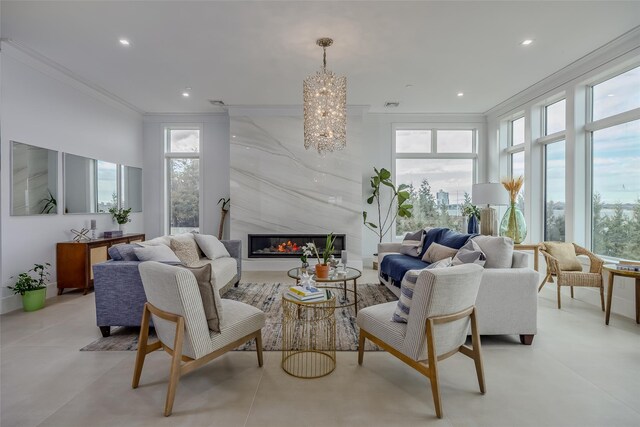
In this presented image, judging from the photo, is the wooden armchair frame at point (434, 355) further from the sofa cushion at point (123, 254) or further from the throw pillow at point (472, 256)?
the sofa cushion at point (123, 254)

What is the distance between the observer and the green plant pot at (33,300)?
375 centimetres

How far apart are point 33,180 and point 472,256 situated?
17.1 ft

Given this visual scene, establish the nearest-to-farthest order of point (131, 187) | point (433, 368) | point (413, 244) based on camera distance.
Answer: point (433, 368) < point (413, 244) < point (131, 187)

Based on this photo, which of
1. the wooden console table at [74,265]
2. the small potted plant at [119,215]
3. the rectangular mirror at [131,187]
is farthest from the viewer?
the rectangular mirror at [131,187]

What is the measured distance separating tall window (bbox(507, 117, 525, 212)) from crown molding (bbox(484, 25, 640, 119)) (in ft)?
1.28

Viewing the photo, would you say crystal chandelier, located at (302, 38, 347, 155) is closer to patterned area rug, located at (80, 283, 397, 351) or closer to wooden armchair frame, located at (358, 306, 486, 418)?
patterned area rug, located at (80, 283, 397, 351)

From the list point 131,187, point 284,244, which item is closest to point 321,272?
point 284,244

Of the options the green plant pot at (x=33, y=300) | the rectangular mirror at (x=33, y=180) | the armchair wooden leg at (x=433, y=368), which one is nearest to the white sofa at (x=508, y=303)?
→ the armchair wooden leg at (x=433, y=368)

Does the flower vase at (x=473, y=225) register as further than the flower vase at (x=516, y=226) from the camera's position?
Yes

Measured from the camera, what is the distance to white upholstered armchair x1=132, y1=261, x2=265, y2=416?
193 cm

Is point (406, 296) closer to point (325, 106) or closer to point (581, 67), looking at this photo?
point (325, 106)

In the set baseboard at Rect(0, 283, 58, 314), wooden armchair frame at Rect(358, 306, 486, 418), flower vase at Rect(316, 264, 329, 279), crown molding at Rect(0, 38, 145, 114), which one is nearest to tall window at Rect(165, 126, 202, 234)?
crown molding at Rect(0, 38, 145, 114)

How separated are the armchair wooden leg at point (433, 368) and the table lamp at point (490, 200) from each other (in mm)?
3565

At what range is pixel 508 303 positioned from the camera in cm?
283
